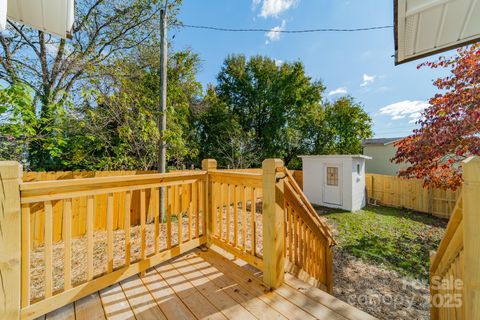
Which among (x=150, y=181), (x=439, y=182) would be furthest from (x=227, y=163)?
(x=150, y=181)

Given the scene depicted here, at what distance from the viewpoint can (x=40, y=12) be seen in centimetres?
210

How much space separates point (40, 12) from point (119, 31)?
213 inches

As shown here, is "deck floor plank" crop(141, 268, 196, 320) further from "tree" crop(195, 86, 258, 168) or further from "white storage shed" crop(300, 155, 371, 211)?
"tree" crop(195, 86, 258, 168)

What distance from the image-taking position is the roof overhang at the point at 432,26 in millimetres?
1615

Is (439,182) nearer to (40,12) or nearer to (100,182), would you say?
(100,182)

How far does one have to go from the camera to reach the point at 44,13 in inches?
82.4

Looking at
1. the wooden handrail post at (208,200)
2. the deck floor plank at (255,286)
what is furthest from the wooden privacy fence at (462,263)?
the wooden handrail post at (208,200)

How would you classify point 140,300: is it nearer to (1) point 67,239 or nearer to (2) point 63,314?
(2) point 63,314

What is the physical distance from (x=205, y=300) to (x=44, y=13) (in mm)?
3213

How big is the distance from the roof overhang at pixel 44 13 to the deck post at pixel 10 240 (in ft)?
5.86

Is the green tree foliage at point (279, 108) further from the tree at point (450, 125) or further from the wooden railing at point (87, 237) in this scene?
the wooden railing at point (87, 237)

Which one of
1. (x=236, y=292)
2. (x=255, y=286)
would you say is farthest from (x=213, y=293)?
(x=255, y=286)

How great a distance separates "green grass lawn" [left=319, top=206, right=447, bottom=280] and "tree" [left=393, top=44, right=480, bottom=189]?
1866mm

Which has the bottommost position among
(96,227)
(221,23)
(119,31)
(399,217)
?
(399,217)
